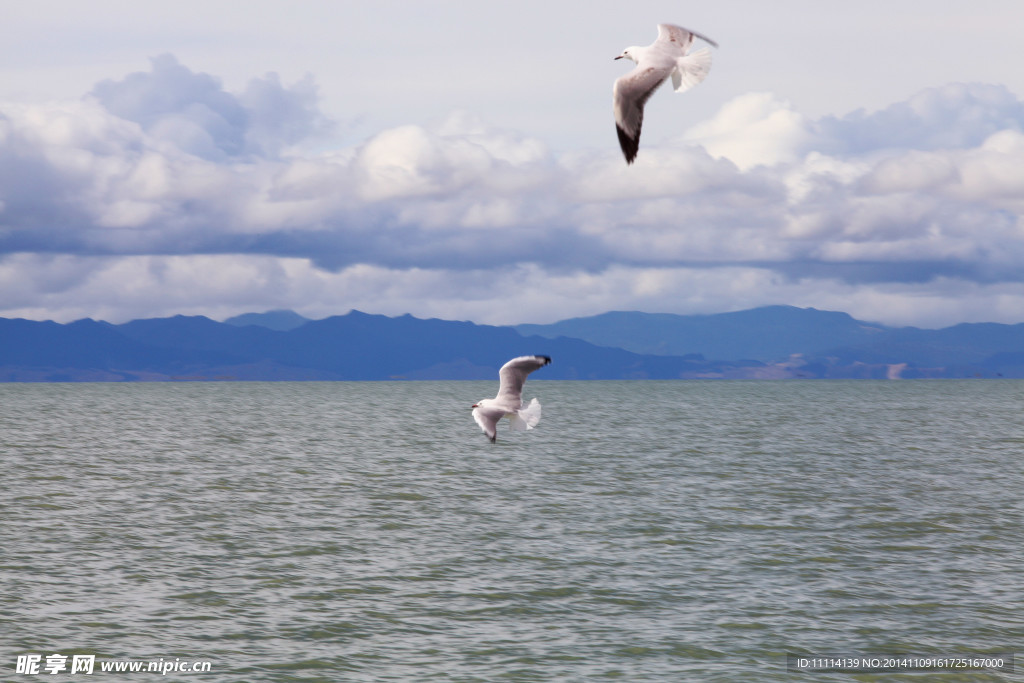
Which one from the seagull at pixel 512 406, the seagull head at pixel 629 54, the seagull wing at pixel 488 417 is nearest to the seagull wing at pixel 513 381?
the seagull at pixel 512 406

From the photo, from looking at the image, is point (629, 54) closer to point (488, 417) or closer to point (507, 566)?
point (488, 417)

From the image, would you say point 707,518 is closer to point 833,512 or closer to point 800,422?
point 833,512

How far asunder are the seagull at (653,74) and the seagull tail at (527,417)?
27.6 feet

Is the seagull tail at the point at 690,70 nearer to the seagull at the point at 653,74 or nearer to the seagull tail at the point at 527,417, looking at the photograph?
the seagull at the point at 653,74

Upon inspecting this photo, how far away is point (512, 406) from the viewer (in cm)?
2370

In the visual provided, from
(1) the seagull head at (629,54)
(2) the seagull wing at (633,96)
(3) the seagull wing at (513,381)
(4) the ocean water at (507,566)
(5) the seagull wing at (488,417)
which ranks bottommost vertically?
(4) the ocean water at (507,566)

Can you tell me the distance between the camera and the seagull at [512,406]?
2305cm

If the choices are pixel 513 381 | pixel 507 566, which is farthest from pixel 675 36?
pixel 507 566

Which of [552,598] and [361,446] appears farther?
[361,446]

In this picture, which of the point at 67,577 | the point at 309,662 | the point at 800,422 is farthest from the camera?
the point at 800,422

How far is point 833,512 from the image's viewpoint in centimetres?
4356

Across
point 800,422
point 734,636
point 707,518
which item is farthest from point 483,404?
point 800,422

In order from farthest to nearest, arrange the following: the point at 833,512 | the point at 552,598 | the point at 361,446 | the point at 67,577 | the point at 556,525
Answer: the point at 361,446, the point at 833,512, the point at 556,525, the point at 67,577, the point at 552,598

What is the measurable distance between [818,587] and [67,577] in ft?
67.4
